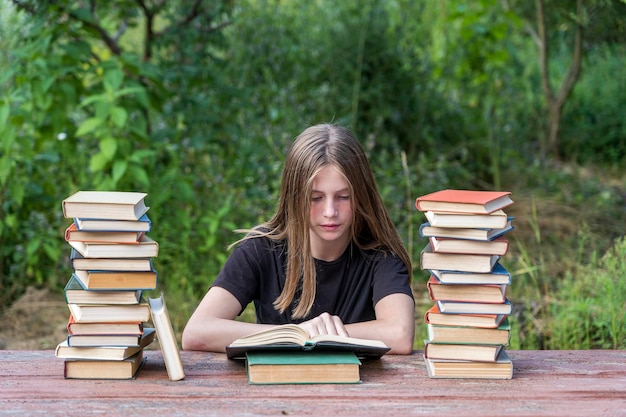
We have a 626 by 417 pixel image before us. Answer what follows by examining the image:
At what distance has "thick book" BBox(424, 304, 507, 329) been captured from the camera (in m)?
2.26

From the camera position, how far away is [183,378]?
2.27 m

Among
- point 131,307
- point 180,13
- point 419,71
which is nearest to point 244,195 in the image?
point 180,13

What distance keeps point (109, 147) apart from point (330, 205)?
217 cm

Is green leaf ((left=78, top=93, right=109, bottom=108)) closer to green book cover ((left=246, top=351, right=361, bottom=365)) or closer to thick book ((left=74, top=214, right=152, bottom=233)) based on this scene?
thick book ((left=74, top=214, right=152, bottom=233))

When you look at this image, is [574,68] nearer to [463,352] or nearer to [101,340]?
[463,352]

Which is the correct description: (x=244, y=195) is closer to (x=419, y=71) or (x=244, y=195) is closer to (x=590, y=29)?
(x=419, y=71)

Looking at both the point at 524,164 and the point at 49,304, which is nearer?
the point at 49,304

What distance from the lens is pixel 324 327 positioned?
7.91 feet

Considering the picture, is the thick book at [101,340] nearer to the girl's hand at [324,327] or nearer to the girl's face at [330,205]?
the girl's hand at [324,327]

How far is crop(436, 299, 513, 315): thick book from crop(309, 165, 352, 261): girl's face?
48 cm

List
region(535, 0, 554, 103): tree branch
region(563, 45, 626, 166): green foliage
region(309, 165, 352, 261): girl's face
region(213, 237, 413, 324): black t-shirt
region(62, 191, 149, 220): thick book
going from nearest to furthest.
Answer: region(62, 191, 149, 220): thick book, region(309, 165, 352, 261): girl's face, region(213, 237, 413, 324): black t-shirt, region(535, 0, 554, 103): tree branch, region(563, 45, 626, 166): green foliage

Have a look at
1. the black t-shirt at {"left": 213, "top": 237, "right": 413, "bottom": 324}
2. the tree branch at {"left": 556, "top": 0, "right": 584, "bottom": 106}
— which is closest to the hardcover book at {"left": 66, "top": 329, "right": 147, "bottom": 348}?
the black t-shirt at {"left": 213, "top": 237, "right": 413, "bottom": 324}

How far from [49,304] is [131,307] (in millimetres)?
3037

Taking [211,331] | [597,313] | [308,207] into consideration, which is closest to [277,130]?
[597,313]
